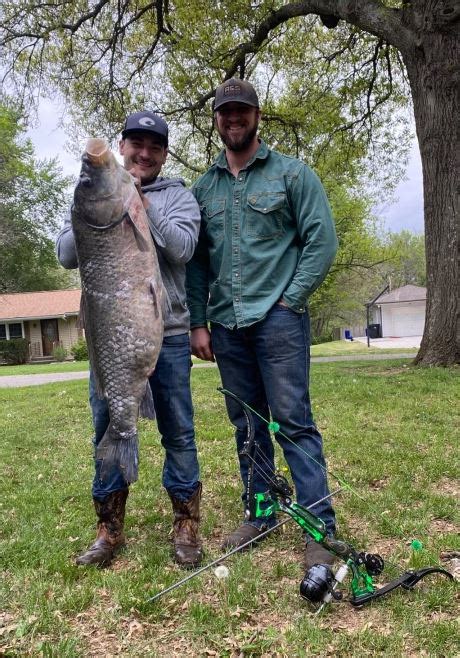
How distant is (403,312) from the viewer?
42719 mm

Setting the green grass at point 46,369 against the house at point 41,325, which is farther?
the house at point 41,325

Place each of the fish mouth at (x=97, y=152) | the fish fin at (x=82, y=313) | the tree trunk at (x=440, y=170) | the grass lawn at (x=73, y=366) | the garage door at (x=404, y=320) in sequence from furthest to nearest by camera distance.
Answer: the garage door at (x=404, y=320)
the grass lawn at (x=73, y=366)
the tree trunk at (x=440, y=170)
the fish fin at (x=82, y=313)
the fish mouth at (x=97, y=152)

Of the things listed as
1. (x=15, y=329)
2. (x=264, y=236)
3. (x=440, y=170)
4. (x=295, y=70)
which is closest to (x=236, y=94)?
(x=264, y=236)

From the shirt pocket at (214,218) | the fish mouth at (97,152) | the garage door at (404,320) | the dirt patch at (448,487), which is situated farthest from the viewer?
the garage door at (404,320)

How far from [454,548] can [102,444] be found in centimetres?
207

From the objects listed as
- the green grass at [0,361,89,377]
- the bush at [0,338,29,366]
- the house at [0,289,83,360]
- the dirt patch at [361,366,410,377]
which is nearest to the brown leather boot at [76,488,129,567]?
the dirt patch at [361,366,410,377]

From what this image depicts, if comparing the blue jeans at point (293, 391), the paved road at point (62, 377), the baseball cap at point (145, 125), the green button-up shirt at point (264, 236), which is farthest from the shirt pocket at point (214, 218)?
the paved road at point (62, 377)

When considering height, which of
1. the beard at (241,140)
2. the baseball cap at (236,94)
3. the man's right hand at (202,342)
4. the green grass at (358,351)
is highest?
the baseball cap at (236,94)

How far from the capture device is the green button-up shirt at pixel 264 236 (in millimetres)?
2965

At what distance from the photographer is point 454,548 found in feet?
10.1

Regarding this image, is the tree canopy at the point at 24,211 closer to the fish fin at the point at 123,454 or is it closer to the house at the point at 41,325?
the house at the point at 41,325

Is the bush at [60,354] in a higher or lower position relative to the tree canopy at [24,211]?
lower

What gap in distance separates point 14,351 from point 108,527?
29046 mm

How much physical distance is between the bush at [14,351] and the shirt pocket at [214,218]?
2917 cm
